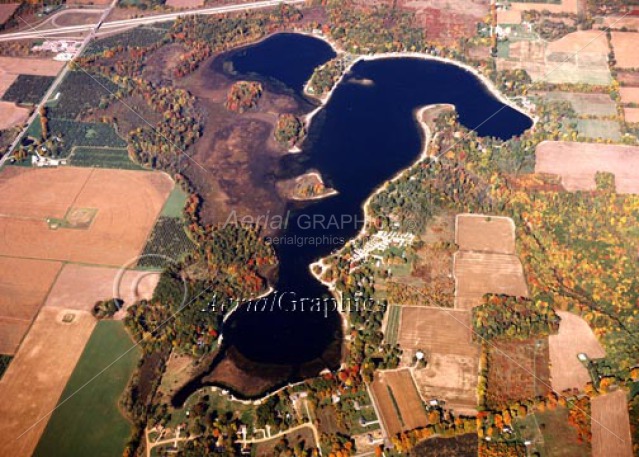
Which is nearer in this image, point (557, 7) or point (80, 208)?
point (80, 208)

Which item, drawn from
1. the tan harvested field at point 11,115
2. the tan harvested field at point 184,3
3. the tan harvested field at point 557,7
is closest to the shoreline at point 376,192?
the tan harvested field at point 557,7

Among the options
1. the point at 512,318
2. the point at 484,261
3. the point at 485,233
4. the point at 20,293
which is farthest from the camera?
the point at 485,233

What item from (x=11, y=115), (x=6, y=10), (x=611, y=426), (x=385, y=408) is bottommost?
(x=385, y=408)

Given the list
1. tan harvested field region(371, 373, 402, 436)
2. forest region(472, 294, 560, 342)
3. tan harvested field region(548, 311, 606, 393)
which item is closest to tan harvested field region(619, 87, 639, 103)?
tan harvested field region(548, 311, 606, 393)

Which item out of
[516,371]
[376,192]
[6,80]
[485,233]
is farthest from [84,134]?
[516,371]

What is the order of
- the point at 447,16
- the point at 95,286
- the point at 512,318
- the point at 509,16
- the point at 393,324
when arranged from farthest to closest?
the point at 447,16, the point at 509,16, the point at 95,286, the point at 393,324, the point at 512,318

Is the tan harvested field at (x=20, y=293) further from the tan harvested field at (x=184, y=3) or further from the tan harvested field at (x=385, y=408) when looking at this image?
the tan harvested field at (x=184, y=3)

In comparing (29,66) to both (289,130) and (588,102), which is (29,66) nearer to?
(289,130)

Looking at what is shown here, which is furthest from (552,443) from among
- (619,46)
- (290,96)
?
(619,46)
